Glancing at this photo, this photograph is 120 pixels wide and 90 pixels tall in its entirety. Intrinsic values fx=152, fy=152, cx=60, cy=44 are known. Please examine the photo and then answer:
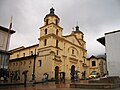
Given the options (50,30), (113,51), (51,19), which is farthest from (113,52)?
(51,19)

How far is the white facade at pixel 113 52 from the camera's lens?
1830 centimetres

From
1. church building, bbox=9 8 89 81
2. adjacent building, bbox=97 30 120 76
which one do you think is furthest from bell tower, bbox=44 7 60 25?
adjacent building, bbox=97 30 120 76

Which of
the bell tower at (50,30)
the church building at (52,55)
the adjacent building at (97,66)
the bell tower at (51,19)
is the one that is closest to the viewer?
the church building at (52,55)

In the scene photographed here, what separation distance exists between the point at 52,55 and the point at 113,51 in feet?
59.4

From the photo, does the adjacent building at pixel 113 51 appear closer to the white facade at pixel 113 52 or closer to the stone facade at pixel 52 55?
the white facade at pixel 113 52

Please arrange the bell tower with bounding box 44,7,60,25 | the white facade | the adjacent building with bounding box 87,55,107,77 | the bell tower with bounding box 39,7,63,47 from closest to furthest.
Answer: the white facade
the bell tower with bounding box 39,7,63,47
the bell tower with bounding box 44,7,60,25
the adjacent building with bounding box 87,55,107,77

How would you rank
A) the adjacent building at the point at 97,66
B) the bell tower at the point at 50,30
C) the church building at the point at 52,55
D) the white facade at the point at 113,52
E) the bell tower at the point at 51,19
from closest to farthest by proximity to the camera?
the white facade at the point at 113,52 → the church building at the point at 52,55 → the bell tower at the point at 50,30 → the bell tower at the point at 51,19 → the adjacent building at the point at 97,66

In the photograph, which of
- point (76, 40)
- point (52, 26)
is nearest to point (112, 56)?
point (52, 26)

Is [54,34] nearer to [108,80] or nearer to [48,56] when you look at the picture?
[48,56]

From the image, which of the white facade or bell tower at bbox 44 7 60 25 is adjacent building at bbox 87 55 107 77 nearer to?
bell tower at bbox 44 7 60 25

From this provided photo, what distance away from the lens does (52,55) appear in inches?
1373

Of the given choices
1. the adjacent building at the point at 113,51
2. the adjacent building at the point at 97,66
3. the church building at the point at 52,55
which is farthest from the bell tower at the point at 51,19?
the adjacent building at the point at 97,66

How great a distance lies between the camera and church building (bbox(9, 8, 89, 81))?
35.2 m

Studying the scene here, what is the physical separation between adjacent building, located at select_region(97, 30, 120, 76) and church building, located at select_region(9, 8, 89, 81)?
16.3 metres
